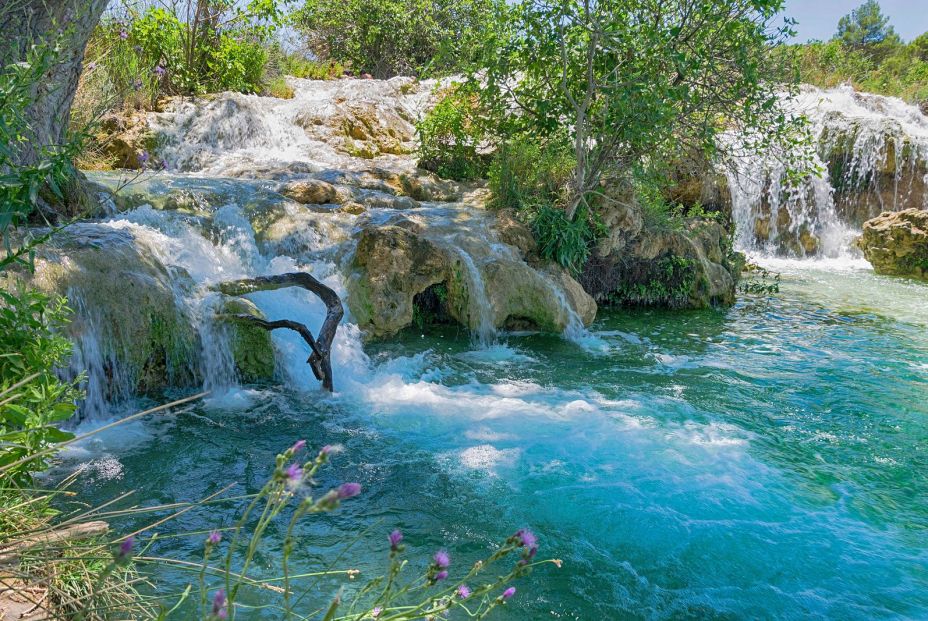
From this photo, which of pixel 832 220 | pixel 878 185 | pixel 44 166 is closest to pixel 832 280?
pixel 832 220

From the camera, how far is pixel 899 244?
45.3ft

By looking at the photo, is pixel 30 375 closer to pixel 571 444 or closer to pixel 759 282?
pixel 571 444

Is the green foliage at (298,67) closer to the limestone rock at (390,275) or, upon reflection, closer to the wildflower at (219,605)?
the limestone rock at (390,275)

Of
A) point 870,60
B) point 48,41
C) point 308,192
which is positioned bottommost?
point 308,192

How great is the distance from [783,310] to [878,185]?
327 inches

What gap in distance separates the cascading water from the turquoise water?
8339 millimetres

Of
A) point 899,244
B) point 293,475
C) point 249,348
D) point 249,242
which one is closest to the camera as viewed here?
point 293,475

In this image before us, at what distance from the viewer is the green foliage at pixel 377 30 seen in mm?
18609

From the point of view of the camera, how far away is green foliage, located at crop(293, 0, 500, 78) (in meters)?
18.6

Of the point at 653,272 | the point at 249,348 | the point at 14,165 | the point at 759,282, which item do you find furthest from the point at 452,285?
the point at 759,282

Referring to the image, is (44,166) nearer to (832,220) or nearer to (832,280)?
(832,280)

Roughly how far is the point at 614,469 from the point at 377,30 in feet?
55.0

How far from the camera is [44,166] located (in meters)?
2.38

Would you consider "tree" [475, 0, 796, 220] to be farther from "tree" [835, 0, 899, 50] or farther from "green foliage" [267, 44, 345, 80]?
"tree" [835, 0, 899, 50]
